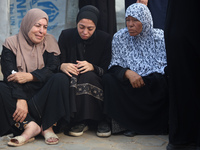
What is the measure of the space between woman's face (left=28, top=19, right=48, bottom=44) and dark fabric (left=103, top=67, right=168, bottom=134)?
815 mm

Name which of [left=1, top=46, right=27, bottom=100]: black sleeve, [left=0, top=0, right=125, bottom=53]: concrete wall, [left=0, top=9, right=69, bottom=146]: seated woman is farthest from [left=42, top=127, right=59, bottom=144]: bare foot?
[left=0, top=0, right=125, bottom=53]: concrete wall

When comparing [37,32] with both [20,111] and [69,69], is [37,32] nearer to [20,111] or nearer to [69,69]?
[69,69]

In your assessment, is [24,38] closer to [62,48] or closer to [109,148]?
[62,48]

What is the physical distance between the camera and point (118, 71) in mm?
3322

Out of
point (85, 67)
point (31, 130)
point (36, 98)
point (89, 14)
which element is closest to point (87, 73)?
point (85, 67)

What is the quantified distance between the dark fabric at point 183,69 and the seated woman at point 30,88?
1211mm

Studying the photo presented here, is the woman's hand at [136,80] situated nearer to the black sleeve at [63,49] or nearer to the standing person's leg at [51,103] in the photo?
the standing person's leg at [51,103]

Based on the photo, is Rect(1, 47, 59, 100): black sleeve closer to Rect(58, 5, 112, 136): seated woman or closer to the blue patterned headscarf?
Rect(58, 5, 112, 136): seated woman

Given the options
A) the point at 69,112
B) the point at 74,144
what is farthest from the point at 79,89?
the point at 74,144

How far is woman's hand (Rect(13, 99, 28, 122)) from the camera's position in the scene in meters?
2.95

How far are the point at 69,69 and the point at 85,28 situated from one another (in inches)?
19.7

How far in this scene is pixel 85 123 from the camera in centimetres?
328

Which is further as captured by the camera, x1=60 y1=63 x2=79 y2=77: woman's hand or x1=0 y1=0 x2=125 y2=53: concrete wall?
x1=0 y1=0 x2=125 y2=53: concrete wall

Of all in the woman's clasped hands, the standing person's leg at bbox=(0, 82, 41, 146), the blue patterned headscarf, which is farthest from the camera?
the blue patterned headscarf
